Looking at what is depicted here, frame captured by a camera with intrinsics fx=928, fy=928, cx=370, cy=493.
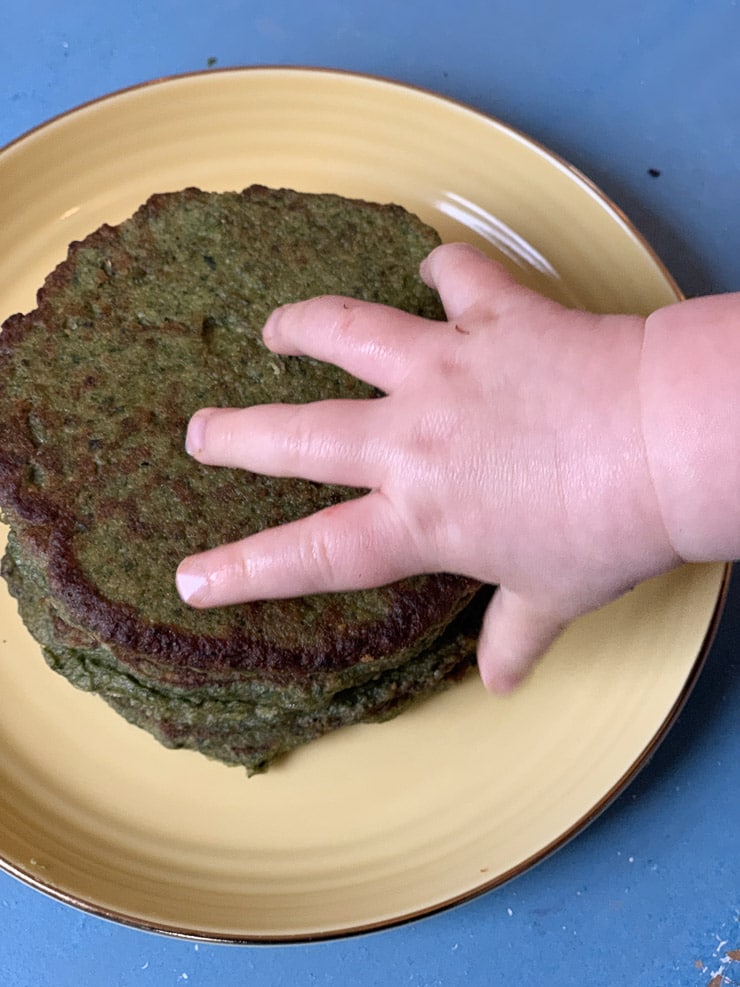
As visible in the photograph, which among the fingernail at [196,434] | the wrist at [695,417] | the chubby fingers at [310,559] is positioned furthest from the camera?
the fingernail at [196,434]

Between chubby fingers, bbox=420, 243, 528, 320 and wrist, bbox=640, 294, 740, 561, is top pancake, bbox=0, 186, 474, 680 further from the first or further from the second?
wrist, bbox=640, 294, 740, 561

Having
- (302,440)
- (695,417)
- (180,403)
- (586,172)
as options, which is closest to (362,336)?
(302,440)

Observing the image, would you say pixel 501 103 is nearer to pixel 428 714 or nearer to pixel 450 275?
pixel 450 275

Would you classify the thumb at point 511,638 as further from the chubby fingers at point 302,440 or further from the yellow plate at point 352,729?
the chubby fingers at point 302,440

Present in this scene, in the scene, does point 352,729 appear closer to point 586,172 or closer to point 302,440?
point 302,440

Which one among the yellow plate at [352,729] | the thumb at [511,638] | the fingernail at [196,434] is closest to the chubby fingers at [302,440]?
the fingernail at [196,434]

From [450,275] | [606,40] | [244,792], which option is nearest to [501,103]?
[606,40]

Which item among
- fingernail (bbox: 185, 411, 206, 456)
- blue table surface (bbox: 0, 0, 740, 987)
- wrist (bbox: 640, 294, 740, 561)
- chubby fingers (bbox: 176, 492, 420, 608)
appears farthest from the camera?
blue table surface (bbox: 0, 0, 740, 987)

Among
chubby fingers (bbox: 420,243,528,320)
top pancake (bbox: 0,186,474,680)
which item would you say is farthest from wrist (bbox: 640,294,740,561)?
top pancake (bbox: 0,186,474,680)
